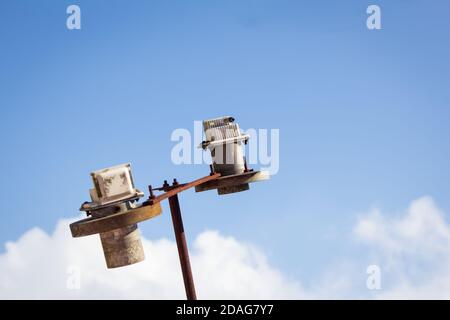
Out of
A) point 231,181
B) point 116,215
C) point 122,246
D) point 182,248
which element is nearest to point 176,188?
point 182,248

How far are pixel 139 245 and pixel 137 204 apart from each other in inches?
37.4

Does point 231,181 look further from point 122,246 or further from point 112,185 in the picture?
point 112,185

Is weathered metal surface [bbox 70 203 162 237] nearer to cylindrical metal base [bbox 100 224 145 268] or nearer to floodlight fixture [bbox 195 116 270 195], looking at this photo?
cylindrical metal base [bbox 100 224 145 268]

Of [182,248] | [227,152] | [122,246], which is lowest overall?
[182,248]

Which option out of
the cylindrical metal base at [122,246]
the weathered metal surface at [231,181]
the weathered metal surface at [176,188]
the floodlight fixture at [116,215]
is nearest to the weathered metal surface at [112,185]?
the floodlight fixture at [116,215]

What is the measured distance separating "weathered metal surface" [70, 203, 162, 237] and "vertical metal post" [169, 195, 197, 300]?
112 inches

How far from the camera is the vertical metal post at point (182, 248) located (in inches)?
626

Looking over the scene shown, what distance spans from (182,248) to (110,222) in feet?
10.6

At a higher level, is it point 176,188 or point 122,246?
point 176,188

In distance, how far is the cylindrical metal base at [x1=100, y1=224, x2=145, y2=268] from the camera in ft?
45.8

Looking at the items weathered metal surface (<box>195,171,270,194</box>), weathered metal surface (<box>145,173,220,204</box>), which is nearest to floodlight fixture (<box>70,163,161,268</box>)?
weathered metal surface (<box>145,173,220,204</box>)

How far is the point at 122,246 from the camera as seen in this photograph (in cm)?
1398
